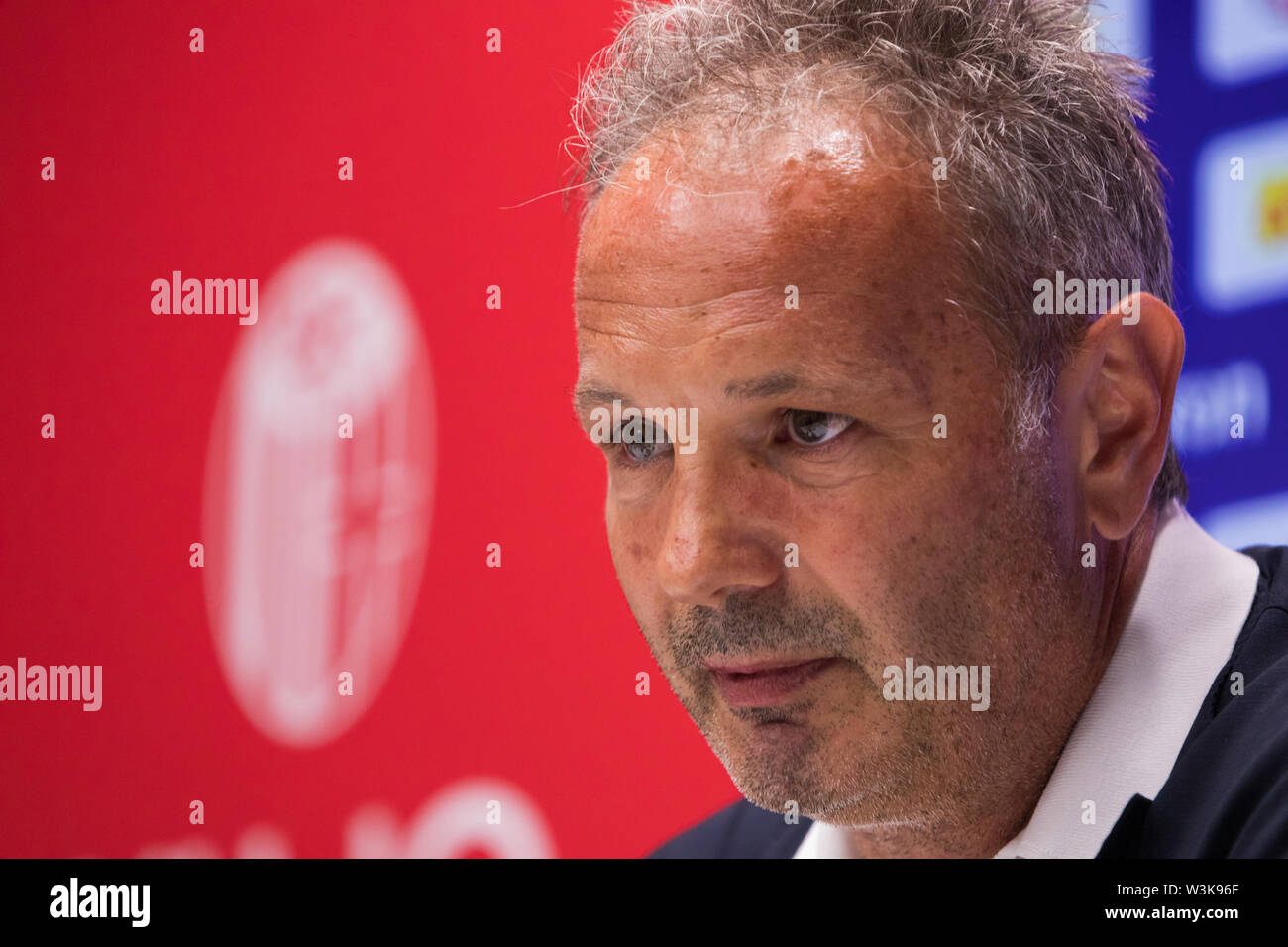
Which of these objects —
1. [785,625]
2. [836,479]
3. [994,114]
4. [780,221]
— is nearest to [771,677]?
[785,625]

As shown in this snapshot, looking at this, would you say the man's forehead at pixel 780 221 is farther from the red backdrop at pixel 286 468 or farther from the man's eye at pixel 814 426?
the red backdrop at pixel 286 468

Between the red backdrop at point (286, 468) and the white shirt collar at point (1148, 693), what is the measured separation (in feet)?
4.07

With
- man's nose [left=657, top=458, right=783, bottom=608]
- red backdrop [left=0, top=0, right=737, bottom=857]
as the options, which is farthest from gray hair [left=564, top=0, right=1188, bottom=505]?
red backdrop [left=0, top=0, right=737, bottom=857]

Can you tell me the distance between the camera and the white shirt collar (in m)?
1.27

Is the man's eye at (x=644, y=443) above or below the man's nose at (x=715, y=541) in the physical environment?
above

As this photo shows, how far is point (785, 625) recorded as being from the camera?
1256 millimetres

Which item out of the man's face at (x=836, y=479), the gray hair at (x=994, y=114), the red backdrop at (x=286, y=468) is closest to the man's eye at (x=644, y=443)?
the man's face at (x=836, y=479)

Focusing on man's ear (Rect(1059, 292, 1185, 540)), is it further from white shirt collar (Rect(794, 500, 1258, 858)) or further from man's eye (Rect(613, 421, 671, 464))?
man's eye (Rect(613, 421, 671, 464))

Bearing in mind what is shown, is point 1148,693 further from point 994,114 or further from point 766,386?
point 994,114

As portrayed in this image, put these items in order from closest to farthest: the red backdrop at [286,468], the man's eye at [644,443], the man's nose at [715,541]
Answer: the man's nose at [715,541], the man's eye at [644,443], the red backdrop at [286,468]

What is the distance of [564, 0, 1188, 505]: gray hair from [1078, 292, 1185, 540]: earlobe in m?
0.04

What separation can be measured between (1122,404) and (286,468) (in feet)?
5.62

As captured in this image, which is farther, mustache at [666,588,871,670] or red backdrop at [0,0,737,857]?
red backdrop at [0,0,737,857]

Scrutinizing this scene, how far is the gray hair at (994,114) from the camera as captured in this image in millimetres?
1277
